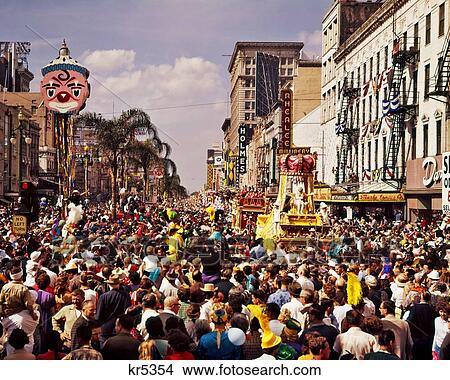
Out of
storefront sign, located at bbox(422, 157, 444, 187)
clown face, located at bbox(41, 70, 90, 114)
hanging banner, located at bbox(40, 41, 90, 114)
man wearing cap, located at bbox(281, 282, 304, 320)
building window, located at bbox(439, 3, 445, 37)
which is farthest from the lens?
building window, located at bbox(439, 3, 445, 37)

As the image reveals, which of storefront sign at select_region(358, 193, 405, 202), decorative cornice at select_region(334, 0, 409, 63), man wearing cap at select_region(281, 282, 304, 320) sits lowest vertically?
man wearing cap at select_region(281, 282, 304, 320)

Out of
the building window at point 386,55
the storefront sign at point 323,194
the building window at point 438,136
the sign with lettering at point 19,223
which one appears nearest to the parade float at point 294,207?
the building window at point 438,136

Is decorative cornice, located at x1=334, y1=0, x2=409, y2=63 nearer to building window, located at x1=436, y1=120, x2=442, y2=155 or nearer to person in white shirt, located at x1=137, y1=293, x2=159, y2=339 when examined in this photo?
building window, located at x1=436, y1=120, x2=442, y2=155

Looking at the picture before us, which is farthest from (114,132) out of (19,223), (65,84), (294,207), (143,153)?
(19,223)

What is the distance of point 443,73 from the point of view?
29.6 metres

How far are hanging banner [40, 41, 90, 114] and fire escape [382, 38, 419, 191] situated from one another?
2008cm

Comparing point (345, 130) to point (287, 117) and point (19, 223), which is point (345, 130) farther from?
point (19, 223)

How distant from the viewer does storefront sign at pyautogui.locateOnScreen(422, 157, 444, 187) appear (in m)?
29.3

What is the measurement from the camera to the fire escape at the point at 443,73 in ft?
93.8

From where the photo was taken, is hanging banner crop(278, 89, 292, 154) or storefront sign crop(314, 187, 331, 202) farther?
hanging banner crop(278, 89, 292, 154)

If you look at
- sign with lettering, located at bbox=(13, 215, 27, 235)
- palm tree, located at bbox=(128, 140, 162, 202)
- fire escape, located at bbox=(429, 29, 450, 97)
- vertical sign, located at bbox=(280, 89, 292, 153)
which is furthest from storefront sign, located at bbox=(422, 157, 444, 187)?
sign with lettering, located at bbox=(13, 215, 27, 235)

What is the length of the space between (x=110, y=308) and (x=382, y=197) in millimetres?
27931

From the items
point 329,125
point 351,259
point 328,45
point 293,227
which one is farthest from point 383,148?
point 351,259
